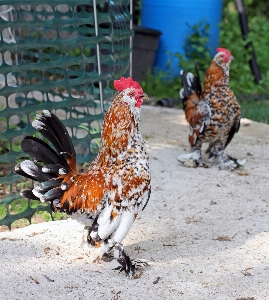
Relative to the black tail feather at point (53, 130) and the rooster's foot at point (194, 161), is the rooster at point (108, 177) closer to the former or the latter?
the black tail feather at point (53, 130)

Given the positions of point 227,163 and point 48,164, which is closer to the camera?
point 48,164

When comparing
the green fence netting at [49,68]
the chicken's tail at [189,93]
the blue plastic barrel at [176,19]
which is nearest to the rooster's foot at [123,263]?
the green fence netting at [49,68]

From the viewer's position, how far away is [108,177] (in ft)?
10.6

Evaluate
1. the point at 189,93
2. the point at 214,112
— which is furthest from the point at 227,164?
the point at 189,93

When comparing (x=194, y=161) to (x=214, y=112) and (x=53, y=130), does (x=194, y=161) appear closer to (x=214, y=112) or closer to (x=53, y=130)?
(x=214, y=112)

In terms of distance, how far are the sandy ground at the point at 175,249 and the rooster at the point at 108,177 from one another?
8.5 inches

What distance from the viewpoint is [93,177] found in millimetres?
3271

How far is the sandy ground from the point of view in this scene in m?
3.16

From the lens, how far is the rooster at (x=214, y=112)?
16.8ft

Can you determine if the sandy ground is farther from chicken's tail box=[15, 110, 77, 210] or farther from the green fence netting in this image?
the green fence netting

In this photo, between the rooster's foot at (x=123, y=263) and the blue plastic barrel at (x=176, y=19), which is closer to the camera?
the rooster's foot at (x=123, y=263)

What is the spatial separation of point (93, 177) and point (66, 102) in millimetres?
1353

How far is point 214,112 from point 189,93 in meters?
0.51

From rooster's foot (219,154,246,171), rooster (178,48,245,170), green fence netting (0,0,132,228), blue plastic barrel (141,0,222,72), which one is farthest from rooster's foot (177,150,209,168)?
blue plastic barrel (141,0,222,72)
